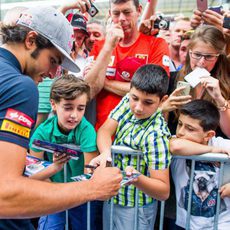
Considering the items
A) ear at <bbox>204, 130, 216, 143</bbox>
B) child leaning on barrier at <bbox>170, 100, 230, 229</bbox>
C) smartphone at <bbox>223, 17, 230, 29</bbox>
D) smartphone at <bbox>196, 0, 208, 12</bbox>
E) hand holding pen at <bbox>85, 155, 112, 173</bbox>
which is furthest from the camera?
smartphone at <bbox>196, 0, 208, 12</bbox>

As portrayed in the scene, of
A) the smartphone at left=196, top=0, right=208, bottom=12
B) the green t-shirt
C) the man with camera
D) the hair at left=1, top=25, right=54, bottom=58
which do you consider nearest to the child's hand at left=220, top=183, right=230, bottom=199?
the green t-shirt

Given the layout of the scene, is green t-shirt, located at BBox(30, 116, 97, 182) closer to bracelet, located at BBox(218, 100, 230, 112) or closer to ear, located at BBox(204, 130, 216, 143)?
ear, located at BBox(204, 130, 216, 143)

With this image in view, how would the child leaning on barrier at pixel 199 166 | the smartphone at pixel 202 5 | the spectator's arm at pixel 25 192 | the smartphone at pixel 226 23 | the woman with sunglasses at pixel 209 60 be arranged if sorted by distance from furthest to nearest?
the smartphone at pixel 202 5, the smartphone at pixel 226 23, the woman with sunglasses at pixel 209 60, the child leaning on barrier at pixel 199 166, the spectator's arm at pixel 25 192

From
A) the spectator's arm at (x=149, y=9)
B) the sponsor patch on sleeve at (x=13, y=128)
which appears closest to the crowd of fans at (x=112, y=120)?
the sponsor patch on sleeve at (x=13, y=128)

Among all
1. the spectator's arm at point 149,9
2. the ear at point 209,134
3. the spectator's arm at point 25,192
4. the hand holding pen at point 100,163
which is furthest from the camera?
the spectator's arm at point 149,9

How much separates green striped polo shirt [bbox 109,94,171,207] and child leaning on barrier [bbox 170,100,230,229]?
74 mm

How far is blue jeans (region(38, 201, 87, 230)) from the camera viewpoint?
1.91 metres

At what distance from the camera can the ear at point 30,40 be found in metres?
1.26

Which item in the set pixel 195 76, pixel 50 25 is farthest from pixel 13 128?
pixel 195 76

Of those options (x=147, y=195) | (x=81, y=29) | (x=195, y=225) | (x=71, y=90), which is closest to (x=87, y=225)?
(x=147, y=195)

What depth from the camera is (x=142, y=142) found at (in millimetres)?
1686

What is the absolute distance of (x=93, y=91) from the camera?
7.16 ft

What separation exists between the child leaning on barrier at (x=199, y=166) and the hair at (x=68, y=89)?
65 cm

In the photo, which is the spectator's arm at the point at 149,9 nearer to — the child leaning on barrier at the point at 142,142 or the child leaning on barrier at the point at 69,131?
the child leaning on barrier at the point at 142,142
